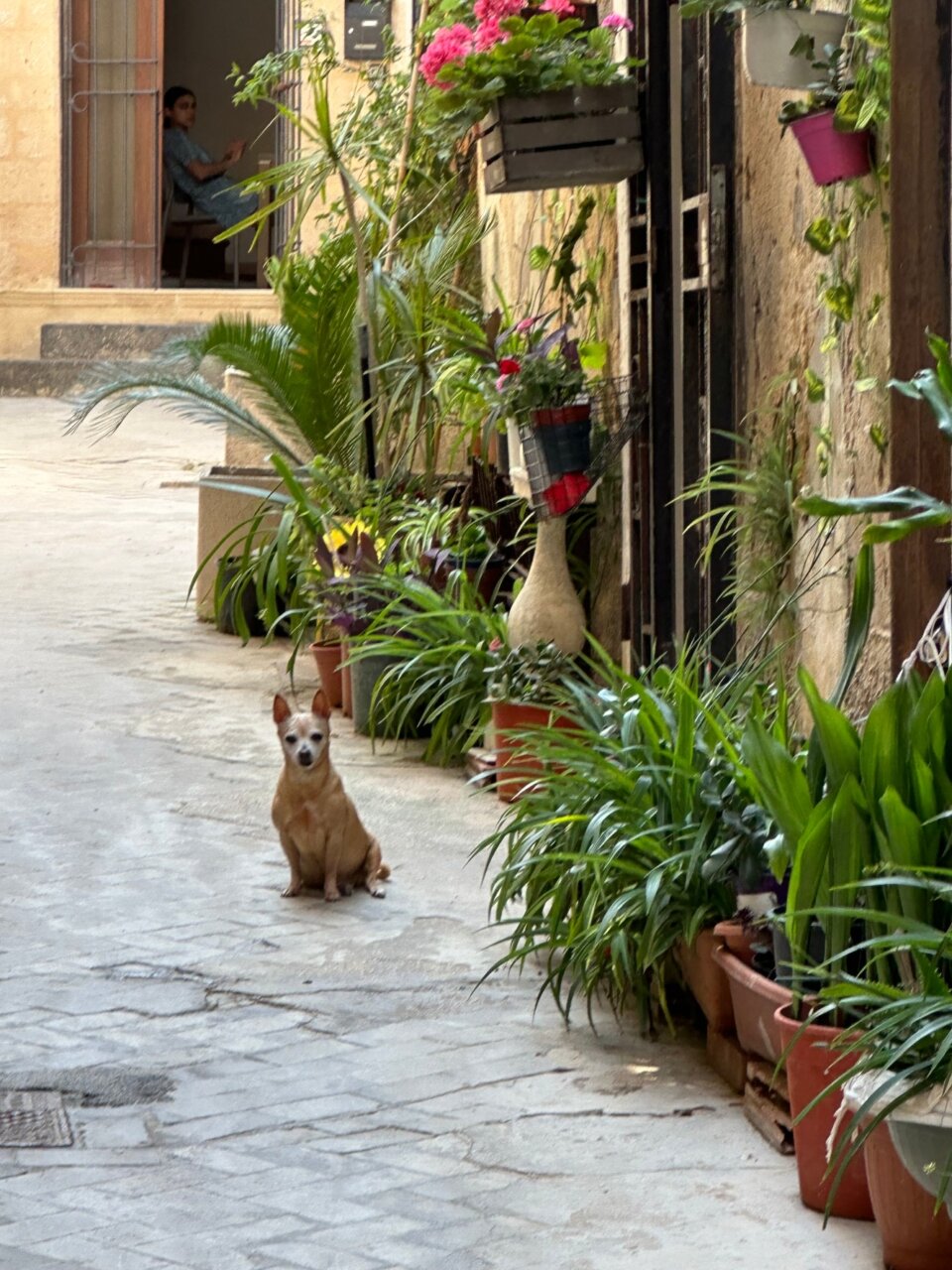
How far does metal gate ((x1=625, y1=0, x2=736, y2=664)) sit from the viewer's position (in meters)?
6.06

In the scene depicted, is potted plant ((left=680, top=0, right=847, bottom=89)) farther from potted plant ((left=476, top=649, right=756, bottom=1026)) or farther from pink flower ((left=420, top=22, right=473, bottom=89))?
pink flower ((left=420, top=22, right=473, bottom=89))

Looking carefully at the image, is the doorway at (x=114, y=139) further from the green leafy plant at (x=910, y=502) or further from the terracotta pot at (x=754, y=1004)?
the green leafy plant at (x=910, y=502)

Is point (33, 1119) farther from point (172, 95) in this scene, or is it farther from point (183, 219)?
point (172, 95)

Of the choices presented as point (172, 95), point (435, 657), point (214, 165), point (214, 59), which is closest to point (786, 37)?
point (435, 657)

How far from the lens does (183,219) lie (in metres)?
19.7

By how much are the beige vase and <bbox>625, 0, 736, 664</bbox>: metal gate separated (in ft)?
0.80

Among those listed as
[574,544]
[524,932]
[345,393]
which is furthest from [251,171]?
[524,932]

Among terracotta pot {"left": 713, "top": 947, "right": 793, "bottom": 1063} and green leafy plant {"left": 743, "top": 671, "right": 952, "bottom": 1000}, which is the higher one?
green leafy plant {"left": 743, "top": 671, "right": 952, "bottom": 1000}

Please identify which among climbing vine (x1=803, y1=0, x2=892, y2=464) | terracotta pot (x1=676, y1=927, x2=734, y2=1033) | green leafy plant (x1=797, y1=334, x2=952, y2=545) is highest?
climbing vine (x1=803, y1=0, x2=892, y2=464)

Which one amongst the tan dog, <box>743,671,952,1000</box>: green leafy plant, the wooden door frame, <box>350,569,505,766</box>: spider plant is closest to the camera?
<box>743,671,952,1000</box>: green leafy plant

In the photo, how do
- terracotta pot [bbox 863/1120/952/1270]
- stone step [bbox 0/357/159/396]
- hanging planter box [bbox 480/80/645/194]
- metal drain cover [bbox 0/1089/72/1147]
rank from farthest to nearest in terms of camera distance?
stone step [bbox 0/357/159/396]
hanging planter box [bbox 480/80/645/194]
metal drain cover [bbox 0/1089/72/1147]
terracotta pot [bbox 863/1120/952/1270]

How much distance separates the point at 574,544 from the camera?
7.91 metres

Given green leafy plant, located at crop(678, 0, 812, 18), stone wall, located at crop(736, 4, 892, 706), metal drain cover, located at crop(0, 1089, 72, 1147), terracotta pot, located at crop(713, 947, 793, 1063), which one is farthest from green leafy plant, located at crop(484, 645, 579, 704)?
metal drain cover, located at crop(0, 1089, 72, 1147)

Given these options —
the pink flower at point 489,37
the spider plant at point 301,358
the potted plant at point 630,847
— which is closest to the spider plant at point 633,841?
the potted plant at point 630,847
